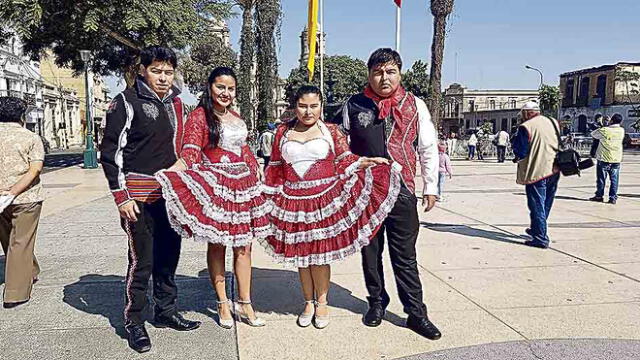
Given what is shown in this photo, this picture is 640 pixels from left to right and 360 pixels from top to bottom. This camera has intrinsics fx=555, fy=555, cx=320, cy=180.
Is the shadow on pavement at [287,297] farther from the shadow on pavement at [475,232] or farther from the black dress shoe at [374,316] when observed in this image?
the shadow on pavement at [475,232]

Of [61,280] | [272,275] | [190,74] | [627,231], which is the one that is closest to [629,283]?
[627,231]

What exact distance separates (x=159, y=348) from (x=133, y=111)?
1.58m

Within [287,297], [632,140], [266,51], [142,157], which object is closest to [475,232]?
[287,297]

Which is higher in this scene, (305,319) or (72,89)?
(72,89)

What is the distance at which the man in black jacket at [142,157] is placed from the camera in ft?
11.8

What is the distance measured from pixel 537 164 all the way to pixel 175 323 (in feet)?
15.4

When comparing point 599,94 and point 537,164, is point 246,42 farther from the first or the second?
point 599,94

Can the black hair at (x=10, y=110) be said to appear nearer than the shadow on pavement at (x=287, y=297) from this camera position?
No

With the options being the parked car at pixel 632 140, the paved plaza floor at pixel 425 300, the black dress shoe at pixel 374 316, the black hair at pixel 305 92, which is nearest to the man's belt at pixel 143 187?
the paved plaza floor at pixel 425 300

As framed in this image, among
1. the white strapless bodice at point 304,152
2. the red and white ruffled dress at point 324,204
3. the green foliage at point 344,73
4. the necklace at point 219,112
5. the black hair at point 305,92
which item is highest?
the green foliage at point 344,73

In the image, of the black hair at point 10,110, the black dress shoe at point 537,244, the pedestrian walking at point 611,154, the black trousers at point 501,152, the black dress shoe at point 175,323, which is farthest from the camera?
the black trousers at point 501,152

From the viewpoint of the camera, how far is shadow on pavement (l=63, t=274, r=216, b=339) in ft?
14.3

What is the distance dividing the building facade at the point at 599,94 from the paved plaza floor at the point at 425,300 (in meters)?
45.7

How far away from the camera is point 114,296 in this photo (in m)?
4.80
